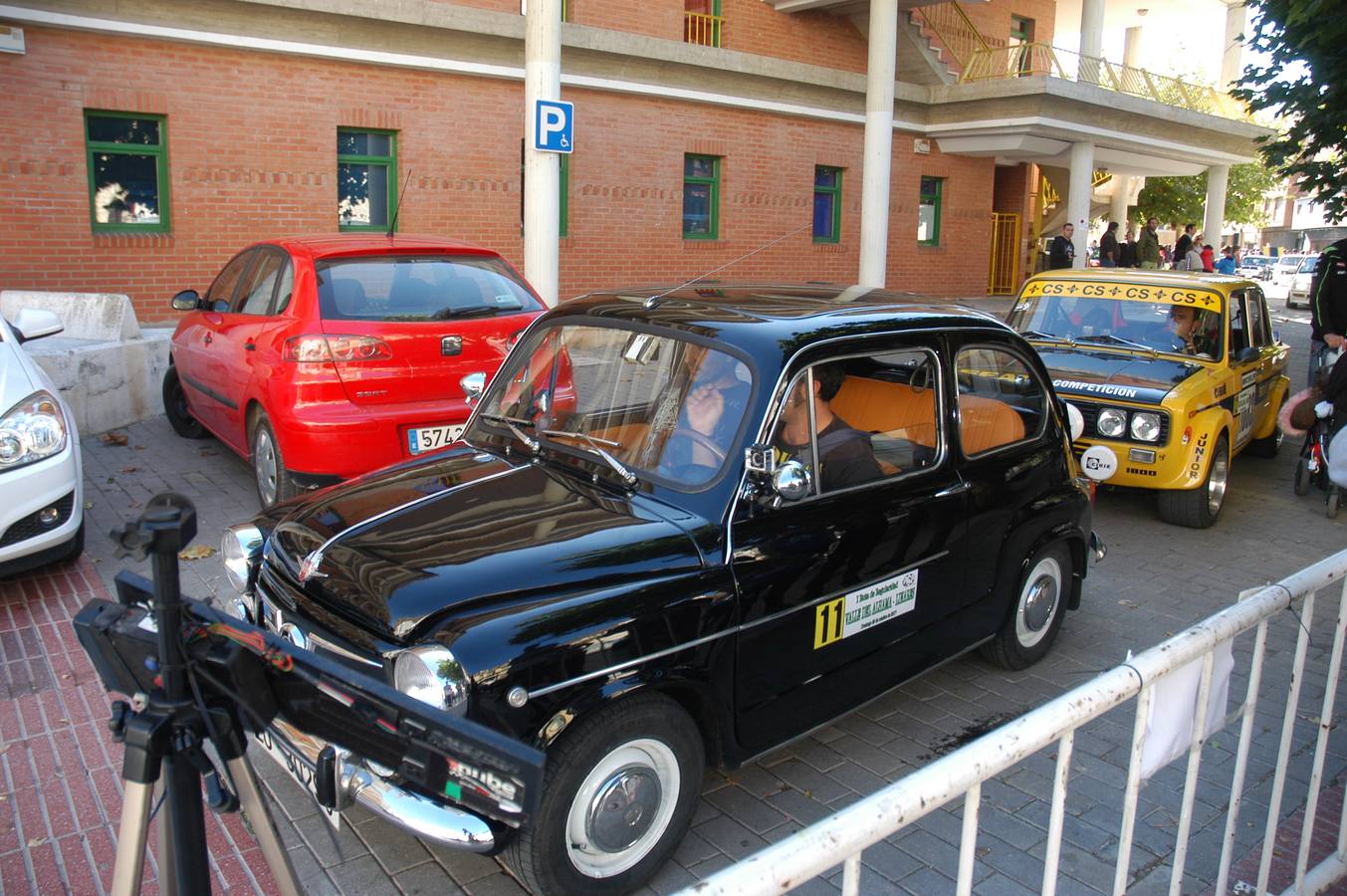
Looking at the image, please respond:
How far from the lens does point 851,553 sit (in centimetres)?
378

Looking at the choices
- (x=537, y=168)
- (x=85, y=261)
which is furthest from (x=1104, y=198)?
(x=85, y=261)

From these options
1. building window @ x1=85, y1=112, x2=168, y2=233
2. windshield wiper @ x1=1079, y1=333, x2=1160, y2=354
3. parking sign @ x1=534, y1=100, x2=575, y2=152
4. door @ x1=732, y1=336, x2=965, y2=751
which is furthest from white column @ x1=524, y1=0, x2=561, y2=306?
door @ x1=732, y1=336, x2=965, y2=751

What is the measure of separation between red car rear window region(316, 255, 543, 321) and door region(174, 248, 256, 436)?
140cm

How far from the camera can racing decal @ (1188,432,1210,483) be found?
742 cm

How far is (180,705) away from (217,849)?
2097 mm

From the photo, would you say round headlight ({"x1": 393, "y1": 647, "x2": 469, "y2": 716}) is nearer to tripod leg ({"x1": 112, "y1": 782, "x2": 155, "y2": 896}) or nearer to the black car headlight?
tripod leg ({"x1": 112, "y1": 782, "x2": 155, "y2": 896})

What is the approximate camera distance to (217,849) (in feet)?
11.2

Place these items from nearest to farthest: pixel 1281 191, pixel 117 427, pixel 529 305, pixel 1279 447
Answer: pixel 529 305
pixel 117 427
pixel 1279 447
pixel 1281 191

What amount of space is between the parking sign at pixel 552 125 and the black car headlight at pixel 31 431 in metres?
6.64

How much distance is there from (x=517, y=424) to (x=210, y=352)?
13.8ft

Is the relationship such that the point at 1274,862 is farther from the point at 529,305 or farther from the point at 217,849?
the point at 529,305

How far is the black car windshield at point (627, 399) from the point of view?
A: 11.9 feet

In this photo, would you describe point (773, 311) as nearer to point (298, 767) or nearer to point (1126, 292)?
point (298, 767)

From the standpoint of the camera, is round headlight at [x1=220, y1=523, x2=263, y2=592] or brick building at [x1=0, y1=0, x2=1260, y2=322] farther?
brick building at [x1=0, y1=0, x2=1260, y2=322]
